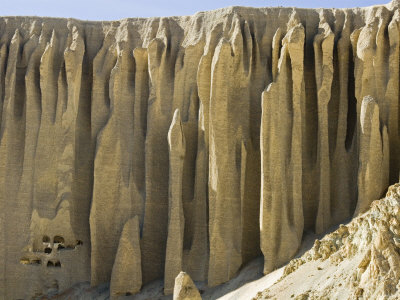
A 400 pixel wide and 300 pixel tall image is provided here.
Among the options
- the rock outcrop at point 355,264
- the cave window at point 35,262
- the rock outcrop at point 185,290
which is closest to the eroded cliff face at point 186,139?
the cave window at point 35,262

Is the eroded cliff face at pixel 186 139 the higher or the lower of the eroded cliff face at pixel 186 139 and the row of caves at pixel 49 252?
the higher

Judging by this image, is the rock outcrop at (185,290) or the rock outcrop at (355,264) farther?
the rock outcrop at (185,290)

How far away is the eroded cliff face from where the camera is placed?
2855 cm

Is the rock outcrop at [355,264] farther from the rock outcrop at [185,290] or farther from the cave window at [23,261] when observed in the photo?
the cave window at [23,261]

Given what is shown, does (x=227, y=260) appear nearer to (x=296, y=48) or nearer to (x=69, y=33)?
(x=296, y=48)

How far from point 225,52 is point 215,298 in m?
8.51

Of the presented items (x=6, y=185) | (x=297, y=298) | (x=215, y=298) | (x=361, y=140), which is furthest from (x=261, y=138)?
(x=6, y=185)

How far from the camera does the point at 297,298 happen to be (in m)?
21.8

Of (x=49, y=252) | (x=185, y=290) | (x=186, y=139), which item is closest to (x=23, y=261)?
(x=49, y=252)

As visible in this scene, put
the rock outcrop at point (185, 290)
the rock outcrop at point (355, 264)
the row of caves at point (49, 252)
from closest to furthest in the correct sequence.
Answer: the rock outcrop at point (355, 264)
the rock outcrop at point (185, 290)
the row of caves at point (49, 252)

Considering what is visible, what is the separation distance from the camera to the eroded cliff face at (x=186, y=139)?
2855 centimetres

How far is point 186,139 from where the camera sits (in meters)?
31.5

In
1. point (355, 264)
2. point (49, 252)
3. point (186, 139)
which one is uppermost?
point (186, 139)

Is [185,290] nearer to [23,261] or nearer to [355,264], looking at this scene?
[355,264]
